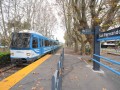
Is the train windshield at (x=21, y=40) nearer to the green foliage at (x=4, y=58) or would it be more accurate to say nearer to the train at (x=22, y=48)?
the train at (x=22, y=48)

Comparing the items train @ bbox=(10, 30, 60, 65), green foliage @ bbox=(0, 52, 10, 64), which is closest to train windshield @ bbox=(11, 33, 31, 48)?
train @ bbox=(10, 30, 60, 65)

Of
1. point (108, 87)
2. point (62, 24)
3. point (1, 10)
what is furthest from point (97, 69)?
point (62, 24)

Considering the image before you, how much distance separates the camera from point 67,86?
25.9 feet

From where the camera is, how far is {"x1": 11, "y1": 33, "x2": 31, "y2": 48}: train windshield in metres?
18.2

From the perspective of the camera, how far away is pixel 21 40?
60.1ft

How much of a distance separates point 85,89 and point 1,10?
56.6 ft

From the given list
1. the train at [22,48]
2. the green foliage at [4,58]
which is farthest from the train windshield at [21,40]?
the green foliage at [4,58]

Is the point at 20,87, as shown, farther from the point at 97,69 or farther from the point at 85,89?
the point at 97,69

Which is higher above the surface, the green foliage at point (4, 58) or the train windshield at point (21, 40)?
the train windshield at point (21, 40)

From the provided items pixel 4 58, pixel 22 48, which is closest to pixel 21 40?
pixel 22 48

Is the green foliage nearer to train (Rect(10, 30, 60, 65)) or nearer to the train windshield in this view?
train (Rect(10, 30, 60, 65))

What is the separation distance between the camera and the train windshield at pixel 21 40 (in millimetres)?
18234

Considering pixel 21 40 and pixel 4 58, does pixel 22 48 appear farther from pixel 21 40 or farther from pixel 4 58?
→ pixel 4 58

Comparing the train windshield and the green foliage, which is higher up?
the train windshield
